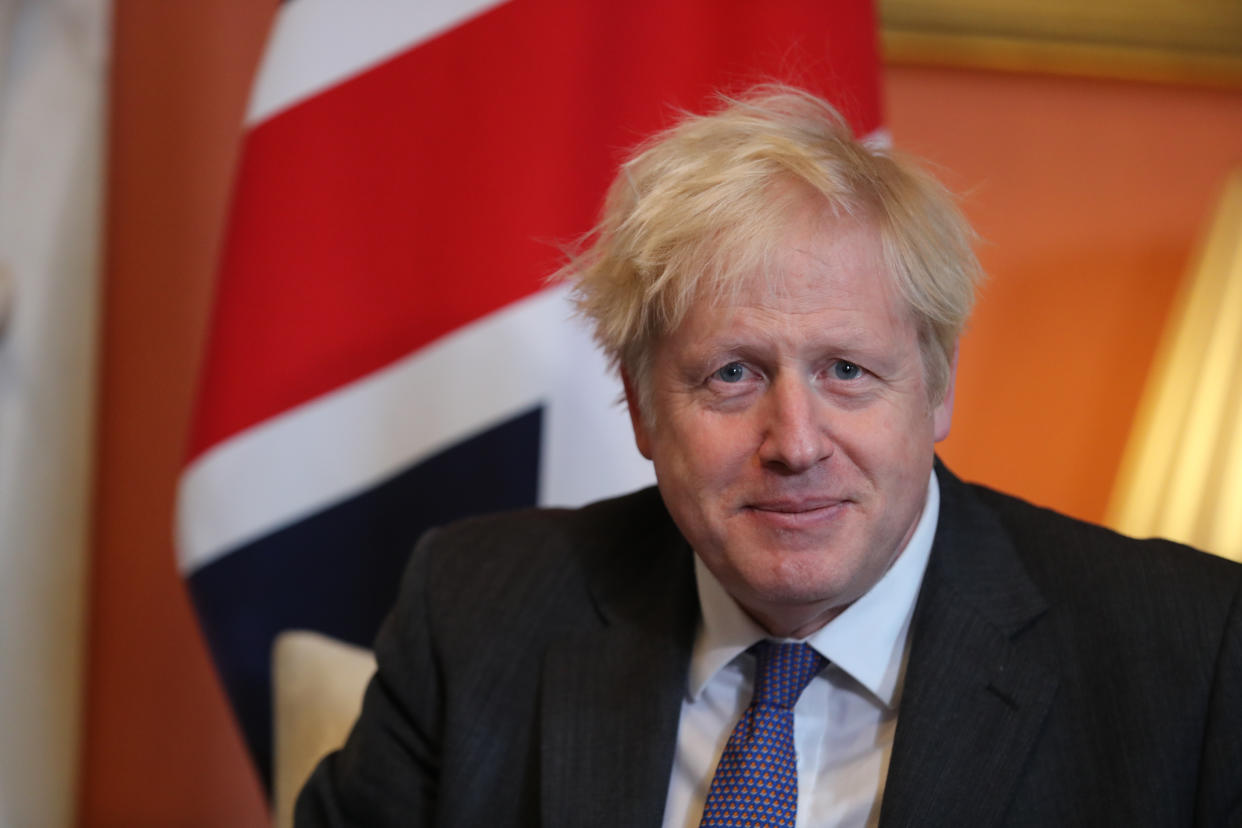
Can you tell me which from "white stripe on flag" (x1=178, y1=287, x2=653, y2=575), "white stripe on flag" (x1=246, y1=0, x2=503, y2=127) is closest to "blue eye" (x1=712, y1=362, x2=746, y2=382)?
"white stripe on flag" (x1=178, y1=287, x2=653, y2=575)

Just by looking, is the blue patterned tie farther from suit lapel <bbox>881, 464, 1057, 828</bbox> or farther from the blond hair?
the blond hair

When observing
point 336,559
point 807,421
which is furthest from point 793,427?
point 336,559

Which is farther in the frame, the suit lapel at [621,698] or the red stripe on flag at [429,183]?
the red stripe on flag at [429,183]

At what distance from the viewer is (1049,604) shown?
1.25 metres

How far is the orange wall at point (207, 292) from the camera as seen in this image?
2.11 metres

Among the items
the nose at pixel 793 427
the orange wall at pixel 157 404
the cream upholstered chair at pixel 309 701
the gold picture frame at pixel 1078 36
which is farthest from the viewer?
the orange wall at pixel 157 404

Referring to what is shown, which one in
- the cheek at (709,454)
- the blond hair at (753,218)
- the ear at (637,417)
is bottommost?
the cheek at (709,454)

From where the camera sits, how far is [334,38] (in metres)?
1.84

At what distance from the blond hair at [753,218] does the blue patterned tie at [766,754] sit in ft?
0.99

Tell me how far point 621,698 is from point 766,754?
0.61 feet

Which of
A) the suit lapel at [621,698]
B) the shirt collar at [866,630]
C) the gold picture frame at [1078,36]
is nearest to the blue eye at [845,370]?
the shirt collar at [866,630]

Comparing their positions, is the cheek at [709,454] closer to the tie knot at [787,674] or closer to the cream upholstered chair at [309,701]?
the tie knot at [787,674]

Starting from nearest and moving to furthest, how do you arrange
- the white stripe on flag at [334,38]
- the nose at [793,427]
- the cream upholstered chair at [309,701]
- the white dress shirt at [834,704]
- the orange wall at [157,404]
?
the nose at [793,427]
the white dress shirt at [834,704]
the cream upholstered chair at [309,701]
the white stripe on flag at [334,38]
the orange wall at [157,404]

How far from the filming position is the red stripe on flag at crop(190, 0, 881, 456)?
6.06 ft
